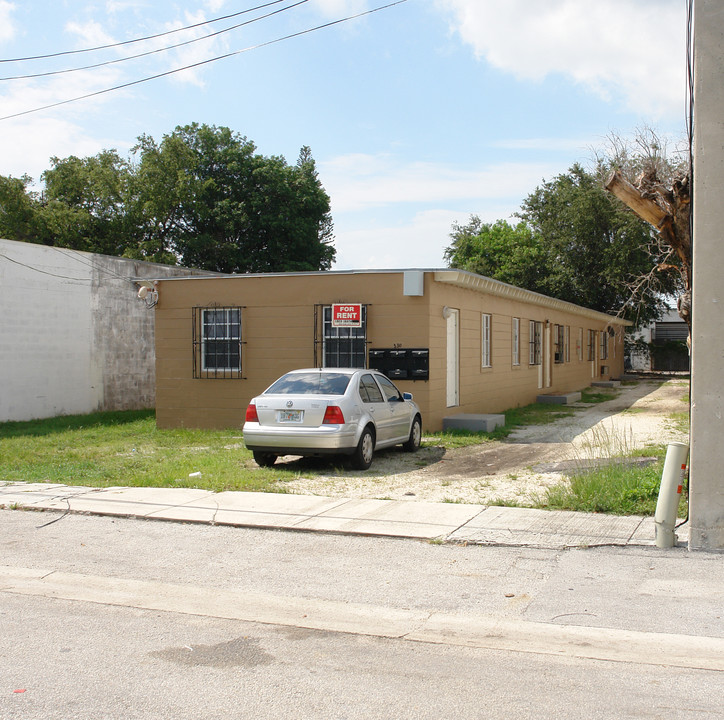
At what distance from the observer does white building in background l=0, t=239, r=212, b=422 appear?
20.3 metres

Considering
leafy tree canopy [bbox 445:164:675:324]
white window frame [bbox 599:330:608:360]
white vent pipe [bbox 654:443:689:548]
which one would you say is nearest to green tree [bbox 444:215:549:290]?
leafy tree canopy [bbox 445:164:675:324]

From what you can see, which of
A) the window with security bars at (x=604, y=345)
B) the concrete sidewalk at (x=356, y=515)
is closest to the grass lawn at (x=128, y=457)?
the concrete sidewalk at (x=356, y=515)

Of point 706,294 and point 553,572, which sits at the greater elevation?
point 706,294

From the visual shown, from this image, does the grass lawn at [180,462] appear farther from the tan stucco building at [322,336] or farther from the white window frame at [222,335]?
the white window frame at [222,335]

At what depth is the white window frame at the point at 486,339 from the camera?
19.3m

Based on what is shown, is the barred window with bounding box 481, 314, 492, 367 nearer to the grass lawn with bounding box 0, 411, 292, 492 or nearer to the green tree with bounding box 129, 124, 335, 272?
the grass lawn with bounding box 0, 411, 292, 492

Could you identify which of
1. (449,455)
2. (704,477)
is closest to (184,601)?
(704,477)

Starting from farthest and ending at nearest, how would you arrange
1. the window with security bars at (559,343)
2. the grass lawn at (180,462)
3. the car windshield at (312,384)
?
the window with security bars at (559,343)
the car windshield at (312,384)
the grass lawn at (180,462)

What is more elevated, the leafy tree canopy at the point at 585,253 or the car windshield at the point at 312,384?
the leafy tree canopy at the point at 585,253

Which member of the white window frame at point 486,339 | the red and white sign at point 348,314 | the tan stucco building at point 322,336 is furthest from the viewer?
the white window frame at point 486,339

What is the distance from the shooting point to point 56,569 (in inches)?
268

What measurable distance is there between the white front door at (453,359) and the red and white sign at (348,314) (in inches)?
84.6

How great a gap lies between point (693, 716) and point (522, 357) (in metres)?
19.3

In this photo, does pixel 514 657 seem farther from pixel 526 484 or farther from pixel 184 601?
pixel 526 484
